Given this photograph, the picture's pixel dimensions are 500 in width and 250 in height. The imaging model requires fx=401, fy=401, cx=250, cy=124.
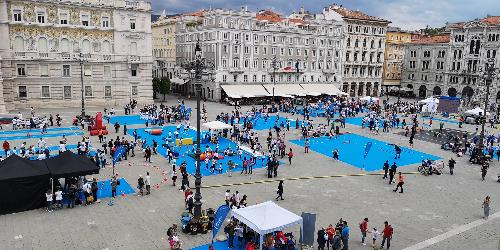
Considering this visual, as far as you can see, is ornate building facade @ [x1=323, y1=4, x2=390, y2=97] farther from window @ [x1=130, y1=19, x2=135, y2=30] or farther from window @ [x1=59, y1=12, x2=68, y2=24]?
window @ [x1=59, y1=12, x2=68, y2=24]

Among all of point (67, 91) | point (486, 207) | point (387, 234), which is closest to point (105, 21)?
point (67, 91)

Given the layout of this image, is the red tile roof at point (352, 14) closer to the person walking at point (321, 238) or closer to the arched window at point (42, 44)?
the arched window at point (42, 44)

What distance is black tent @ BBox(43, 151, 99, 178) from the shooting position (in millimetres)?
19844

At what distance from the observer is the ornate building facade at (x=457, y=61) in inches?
2753

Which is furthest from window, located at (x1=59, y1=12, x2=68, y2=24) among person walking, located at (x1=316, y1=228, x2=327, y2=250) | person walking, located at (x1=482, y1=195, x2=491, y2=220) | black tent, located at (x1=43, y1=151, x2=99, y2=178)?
person walking, located at (x1=482, y1=195, x2=491, y2=220)

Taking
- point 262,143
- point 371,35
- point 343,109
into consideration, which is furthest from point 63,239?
point 371,35

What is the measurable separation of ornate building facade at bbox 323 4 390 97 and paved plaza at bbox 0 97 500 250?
4813cm

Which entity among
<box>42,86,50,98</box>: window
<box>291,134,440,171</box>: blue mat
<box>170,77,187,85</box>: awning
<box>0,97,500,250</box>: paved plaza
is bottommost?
<box>0,97,500,250</box>: paved plaza

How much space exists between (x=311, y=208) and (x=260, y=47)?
1852 inches

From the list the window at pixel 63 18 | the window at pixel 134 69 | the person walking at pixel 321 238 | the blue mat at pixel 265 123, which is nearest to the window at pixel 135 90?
the window at pixel 134 69

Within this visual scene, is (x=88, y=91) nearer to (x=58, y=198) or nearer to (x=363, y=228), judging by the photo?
(x=58, y=198)

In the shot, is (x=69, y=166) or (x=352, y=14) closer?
(x=69, y=166)

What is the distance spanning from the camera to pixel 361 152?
33969 mm

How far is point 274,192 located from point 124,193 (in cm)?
833
